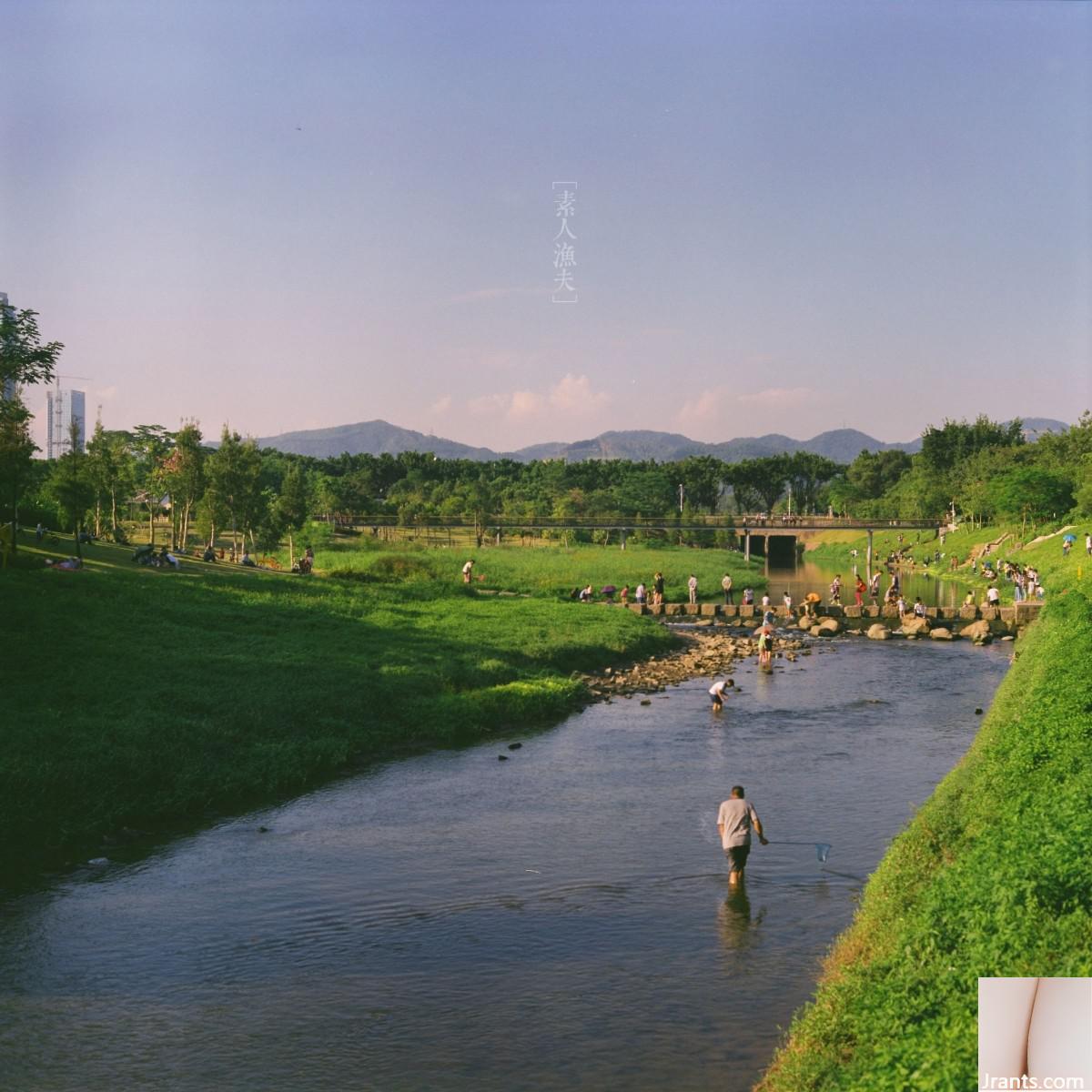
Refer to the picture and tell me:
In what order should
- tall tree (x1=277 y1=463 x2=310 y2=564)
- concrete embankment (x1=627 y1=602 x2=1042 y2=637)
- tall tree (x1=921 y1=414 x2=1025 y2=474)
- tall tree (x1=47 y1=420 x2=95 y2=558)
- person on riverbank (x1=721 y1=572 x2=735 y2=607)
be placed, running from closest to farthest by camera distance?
1. tall tree (x1=47 y1=420 x2=95 y2=558)
2. concrete embankment (x1=627 y1=602 x2=1042 y2=637)
3. person on riverbank (x1=721 y1=572 x2=735 y2=607)
4. tall tree (x1=277 y1=463 x2=310 y2=564)
5. tall tree (x1=921 y1=414 x2=1025 y2=474)

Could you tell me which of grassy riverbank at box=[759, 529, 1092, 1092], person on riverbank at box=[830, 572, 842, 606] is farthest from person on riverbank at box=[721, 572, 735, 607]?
grassy riverbank at box=[759, 529, 1092, 1092]

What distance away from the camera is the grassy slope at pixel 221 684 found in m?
24.5

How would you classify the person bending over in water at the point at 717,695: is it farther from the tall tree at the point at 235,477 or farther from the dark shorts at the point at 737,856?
the tall tree at the point at 235,477

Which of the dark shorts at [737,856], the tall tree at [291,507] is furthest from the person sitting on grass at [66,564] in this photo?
the tall tree at [291,507]

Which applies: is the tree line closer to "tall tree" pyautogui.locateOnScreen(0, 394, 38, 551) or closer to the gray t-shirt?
"tall tree" pyautogui.locateOnScreen(0, 394, 38, 551)

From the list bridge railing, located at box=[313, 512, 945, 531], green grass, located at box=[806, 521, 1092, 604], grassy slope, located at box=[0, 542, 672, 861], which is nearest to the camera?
grassy slope, located at box=[0, 542, 672, 861]

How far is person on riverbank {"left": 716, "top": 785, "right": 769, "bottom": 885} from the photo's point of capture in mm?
20562

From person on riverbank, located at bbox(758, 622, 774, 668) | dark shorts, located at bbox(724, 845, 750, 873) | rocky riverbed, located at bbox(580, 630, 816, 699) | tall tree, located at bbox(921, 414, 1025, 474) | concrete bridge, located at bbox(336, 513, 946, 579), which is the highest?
tall tree, located at bbox(921, 414, 1025, 474)

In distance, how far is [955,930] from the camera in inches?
458

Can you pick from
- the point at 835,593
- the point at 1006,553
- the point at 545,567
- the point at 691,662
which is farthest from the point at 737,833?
the point at 1006,553

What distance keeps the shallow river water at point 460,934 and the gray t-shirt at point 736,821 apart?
0.95m

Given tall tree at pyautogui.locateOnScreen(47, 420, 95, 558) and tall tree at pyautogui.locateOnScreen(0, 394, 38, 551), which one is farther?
tall tree at pyautogui.locateOnScreen(47, 420, 95, 558)

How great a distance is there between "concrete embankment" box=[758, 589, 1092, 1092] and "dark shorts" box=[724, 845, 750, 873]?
2.94 metres

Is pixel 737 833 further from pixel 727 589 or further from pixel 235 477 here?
pixel 235 477
